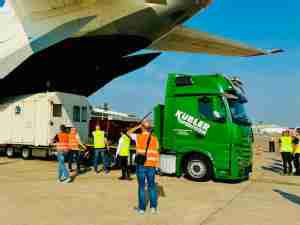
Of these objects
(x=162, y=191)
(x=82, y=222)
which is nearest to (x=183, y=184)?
(x=162, y=191)

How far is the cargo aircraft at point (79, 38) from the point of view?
523 inches

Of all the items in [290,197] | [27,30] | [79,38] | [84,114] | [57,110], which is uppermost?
[27,30]

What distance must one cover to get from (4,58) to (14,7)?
2175mm

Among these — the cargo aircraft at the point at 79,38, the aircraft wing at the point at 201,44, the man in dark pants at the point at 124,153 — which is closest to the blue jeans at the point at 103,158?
the man in dark pants at the point at 124,153

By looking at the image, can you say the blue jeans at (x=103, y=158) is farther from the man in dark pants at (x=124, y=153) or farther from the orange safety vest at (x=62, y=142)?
the orange safety vest at (x=62, y=142)

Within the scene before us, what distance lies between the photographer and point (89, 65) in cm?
1673

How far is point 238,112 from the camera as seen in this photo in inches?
436

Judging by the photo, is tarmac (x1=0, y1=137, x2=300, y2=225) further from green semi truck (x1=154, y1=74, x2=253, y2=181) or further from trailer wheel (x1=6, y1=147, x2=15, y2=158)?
trailer wheel (x1=6, y1=147, x2=15, y2=158)

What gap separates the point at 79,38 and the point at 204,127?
22.8 feet

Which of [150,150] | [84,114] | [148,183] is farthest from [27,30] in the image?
[148,183]

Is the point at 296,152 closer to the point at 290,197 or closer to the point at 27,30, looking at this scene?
the point at 290,197

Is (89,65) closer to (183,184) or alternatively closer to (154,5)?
(154,5)

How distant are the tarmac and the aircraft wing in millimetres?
8977

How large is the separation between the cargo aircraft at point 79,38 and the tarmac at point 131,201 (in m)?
5.60
